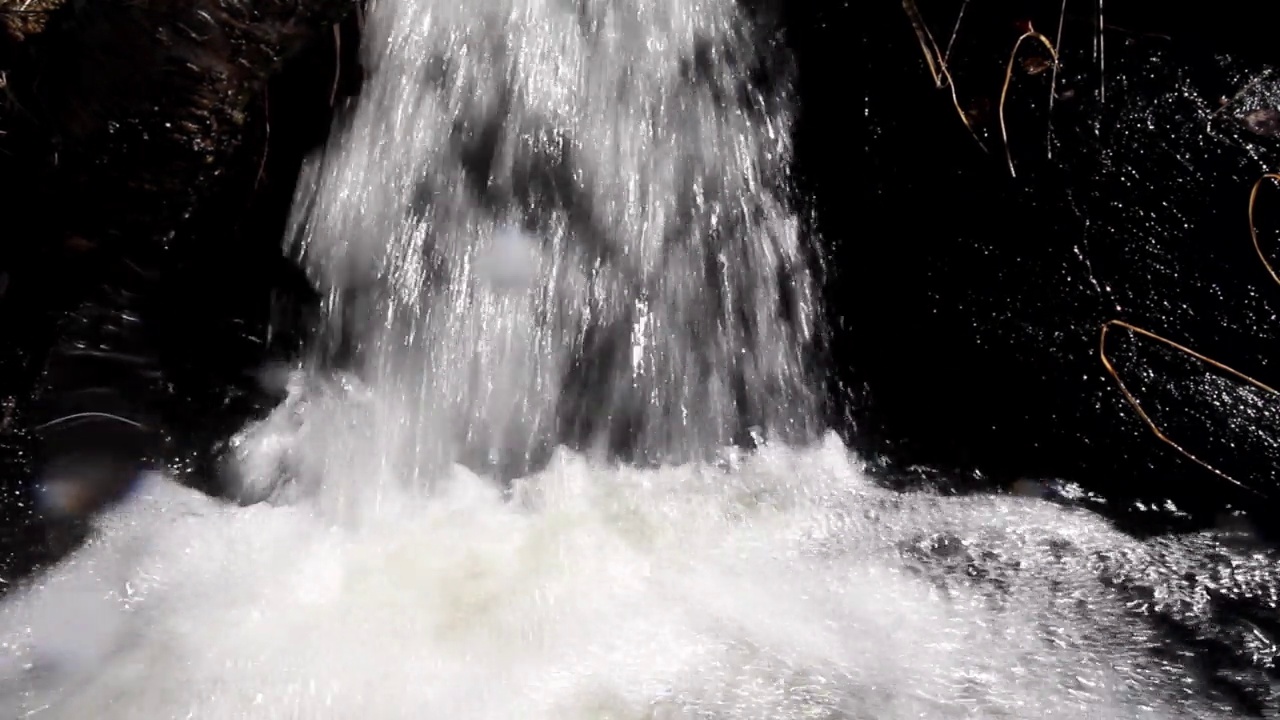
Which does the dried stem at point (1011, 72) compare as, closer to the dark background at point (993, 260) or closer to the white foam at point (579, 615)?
the dark background at point (993, 260)

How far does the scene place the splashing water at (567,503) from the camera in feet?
7.24

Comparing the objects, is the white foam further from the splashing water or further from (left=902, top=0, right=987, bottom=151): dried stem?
(left=902, top=0, right=987, bottom=151): dried stem

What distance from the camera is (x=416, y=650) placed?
2.29 m

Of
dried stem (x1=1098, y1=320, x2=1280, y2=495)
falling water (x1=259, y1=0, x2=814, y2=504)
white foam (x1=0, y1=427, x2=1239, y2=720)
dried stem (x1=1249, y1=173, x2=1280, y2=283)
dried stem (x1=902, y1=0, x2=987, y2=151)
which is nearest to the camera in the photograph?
white foam (x1=0, y1=427, x2=1239, y2=720)

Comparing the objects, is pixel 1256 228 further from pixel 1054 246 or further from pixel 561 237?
pixel 561 237

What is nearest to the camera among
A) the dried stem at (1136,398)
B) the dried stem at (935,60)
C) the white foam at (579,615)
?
the white foam at (579,615)

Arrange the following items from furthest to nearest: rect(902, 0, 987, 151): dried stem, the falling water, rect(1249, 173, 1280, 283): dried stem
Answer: rect(902, 0, 987, 151): dried stem → the falling water → rect(1249, 173, 1280, 283): dried stem

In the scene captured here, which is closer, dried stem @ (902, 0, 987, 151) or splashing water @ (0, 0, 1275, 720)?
splashing water @ (0, 0, 1275, 720)

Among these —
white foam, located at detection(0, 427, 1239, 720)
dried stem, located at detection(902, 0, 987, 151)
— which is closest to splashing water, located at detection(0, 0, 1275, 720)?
white foam, located at detection(0, 427, 1239, 720)

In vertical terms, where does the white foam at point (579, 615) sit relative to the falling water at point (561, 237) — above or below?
below

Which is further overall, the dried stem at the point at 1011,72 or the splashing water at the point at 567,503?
the dried stem at the point at 1011,72

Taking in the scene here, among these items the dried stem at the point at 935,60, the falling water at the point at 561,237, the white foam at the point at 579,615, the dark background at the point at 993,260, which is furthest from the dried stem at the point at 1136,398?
the falling water at the point at 561,237

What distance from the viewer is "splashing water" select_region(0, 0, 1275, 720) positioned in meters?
2.21

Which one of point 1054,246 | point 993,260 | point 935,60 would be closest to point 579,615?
point 993,260
